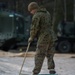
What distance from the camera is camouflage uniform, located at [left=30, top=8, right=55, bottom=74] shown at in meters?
9.27

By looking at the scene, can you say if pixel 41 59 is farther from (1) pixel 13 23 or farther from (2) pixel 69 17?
(2) pixel 69 17

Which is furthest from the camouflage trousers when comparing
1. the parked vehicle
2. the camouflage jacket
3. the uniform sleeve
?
the parked vehicle

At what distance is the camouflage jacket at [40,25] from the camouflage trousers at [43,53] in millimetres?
165

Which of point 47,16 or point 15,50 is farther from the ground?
point 47,16

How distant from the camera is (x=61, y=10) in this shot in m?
27.6

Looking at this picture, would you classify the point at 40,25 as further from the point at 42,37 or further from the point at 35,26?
the point at 42,37

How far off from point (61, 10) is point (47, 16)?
60.0 feet

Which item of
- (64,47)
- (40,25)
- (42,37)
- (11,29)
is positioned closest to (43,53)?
(42,37)

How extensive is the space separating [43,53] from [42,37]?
37 cm

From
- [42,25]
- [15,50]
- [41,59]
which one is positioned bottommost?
[15,50]

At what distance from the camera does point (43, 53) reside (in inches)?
368

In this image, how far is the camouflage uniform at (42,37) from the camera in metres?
9.27

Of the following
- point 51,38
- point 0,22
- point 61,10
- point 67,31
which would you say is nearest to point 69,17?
point 61,10

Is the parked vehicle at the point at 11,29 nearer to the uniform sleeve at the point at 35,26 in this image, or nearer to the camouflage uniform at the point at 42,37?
the camouflage uniform at the point at 42,37
